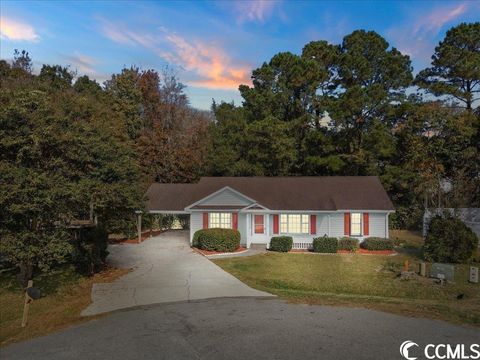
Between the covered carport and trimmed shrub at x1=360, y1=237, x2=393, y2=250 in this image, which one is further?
the covered carport

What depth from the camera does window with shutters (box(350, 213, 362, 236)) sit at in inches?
1185

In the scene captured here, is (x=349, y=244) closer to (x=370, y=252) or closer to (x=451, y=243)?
(x=370, y=252)

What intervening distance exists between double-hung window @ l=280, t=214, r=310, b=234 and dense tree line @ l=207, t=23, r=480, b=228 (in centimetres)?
1288

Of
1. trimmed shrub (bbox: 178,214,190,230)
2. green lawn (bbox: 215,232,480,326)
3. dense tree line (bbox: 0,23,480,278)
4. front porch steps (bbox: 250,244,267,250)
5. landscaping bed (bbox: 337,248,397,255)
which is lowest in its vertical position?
green lawn (bbox: 215,232,480,326)

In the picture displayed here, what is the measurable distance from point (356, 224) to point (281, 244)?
19.8 ft

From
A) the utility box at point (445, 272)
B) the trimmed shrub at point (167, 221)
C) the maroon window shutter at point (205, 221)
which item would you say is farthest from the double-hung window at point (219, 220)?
the utility box at point (445, 272)

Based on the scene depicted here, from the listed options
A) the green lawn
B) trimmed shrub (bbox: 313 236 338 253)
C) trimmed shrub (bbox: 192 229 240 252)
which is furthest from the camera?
trimmed shrub (bbox: 313 236 338 253)

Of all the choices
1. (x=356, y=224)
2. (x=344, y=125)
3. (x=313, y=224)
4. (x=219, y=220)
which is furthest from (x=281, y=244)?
(x=344, y=125)

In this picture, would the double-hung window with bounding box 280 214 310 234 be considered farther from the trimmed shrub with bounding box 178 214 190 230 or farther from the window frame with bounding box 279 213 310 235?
the trimmed shrub with bounding box 178 214 190 230

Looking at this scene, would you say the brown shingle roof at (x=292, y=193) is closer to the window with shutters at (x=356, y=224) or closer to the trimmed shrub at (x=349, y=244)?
the window with shutters at (x=356, y=224)

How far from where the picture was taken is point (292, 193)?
1270 inches

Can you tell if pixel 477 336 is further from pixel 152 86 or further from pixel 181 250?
pixel 152 86

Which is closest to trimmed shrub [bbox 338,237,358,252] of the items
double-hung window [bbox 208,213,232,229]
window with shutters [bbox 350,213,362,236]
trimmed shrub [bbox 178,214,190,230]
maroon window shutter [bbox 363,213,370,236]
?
window with shutters [bbox 350,213,362,236]

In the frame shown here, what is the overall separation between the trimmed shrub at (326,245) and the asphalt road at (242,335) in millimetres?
13981
